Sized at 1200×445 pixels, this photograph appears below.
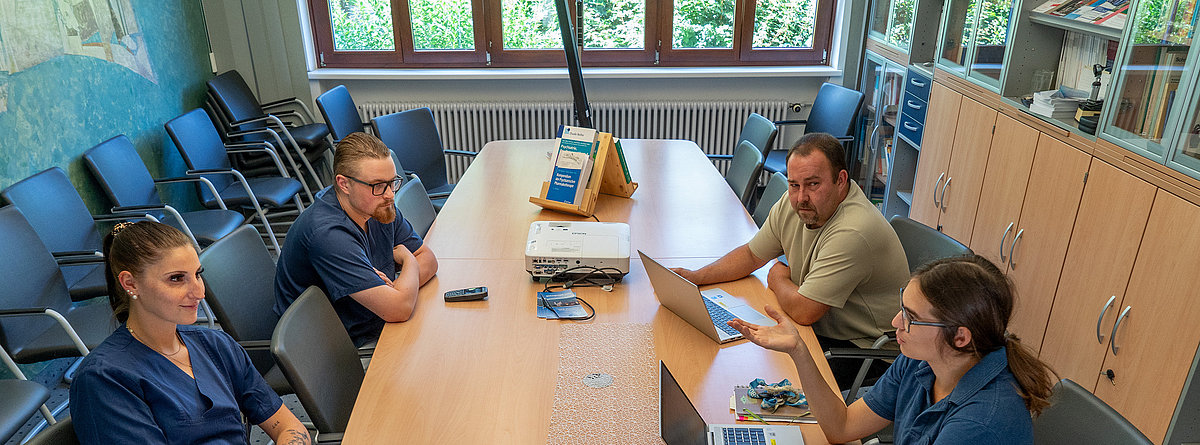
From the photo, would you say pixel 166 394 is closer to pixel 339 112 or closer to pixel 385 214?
pixel 385 214

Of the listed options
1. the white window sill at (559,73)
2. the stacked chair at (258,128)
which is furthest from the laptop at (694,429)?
the white window sill at (559,73)

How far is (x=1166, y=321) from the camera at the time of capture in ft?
7.32

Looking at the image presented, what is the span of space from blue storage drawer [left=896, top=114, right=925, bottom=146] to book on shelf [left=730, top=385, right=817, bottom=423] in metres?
2.94

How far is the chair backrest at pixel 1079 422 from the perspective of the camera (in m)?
1.33

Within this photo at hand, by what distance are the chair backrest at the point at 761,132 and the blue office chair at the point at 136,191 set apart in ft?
8.93

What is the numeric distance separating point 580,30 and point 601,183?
2482mm

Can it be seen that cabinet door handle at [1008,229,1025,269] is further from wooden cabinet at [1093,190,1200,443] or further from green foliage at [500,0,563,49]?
green foliage at [500,0,563,49]

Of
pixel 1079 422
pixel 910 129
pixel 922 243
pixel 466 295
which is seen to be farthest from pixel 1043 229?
pixel 466 295

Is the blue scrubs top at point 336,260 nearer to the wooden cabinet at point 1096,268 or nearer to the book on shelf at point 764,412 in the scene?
the book on shelf at point 764,412

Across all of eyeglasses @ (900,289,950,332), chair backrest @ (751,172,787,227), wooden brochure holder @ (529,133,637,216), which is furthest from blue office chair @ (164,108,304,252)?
eyeglasses @ (900,289,950,332)

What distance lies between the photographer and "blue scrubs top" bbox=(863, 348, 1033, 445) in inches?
51.8

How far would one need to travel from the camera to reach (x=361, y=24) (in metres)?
5.34

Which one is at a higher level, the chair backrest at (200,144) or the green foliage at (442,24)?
the green foliage at (442,24)

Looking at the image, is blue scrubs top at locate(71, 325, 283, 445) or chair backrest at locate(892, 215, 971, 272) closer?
blue scrubs top at locate(71, 325, 283, 445)
